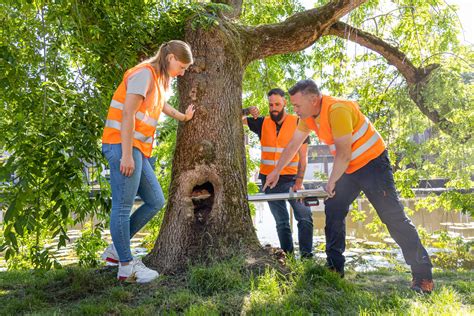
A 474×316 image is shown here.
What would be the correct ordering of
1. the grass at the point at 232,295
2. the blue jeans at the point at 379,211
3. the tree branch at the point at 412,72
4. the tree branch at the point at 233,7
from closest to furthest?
the grass at the point at 232,295
the blue jeans at the point at 379,211
the tree branch at the point at 233,7
the tree branch at the point at 412,72

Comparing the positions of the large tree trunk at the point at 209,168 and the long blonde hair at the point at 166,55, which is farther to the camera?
the large tree trunk at the point at 209,168

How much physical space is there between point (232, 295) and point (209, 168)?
1.40 meters

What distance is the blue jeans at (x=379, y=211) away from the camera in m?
3.58

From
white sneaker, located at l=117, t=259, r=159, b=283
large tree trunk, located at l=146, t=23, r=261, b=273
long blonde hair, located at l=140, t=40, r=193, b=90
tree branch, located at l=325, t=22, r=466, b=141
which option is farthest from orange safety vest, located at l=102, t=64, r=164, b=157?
tree branch, located at l=325, t=22, r=466, b=141

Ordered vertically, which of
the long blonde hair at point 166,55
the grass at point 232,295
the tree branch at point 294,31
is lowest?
the grass at point 232,295

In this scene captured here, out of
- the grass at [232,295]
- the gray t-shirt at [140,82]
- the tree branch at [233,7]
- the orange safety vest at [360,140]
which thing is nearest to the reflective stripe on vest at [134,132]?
the gray t-shirt at [140,82]

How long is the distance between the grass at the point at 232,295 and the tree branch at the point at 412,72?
159 inches

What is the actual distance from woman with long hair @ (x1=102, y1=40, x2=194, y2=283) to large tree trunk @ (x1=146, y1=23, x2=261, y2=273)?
19.8 inches

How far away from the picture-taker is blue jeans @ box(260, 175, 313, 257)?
473 cm

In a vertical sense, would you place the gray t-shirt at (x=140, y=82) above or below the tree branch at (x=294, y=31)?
below

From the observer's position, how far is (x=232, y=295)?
10.0 ft

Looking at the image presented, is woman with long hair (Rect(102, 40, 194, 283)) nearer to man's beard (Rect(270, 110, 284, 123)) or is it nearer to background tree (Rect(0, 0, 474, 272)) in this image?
background tree (Rect(0, 0, 474, 272))

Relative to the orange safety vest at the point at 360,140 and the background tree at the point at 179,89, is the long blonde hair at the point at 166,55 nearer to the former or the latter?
the background tree at the point at 179,89

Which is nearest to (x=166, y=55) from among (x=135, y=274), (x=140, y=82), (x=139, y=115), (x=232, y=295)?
(x=140, y=82)
